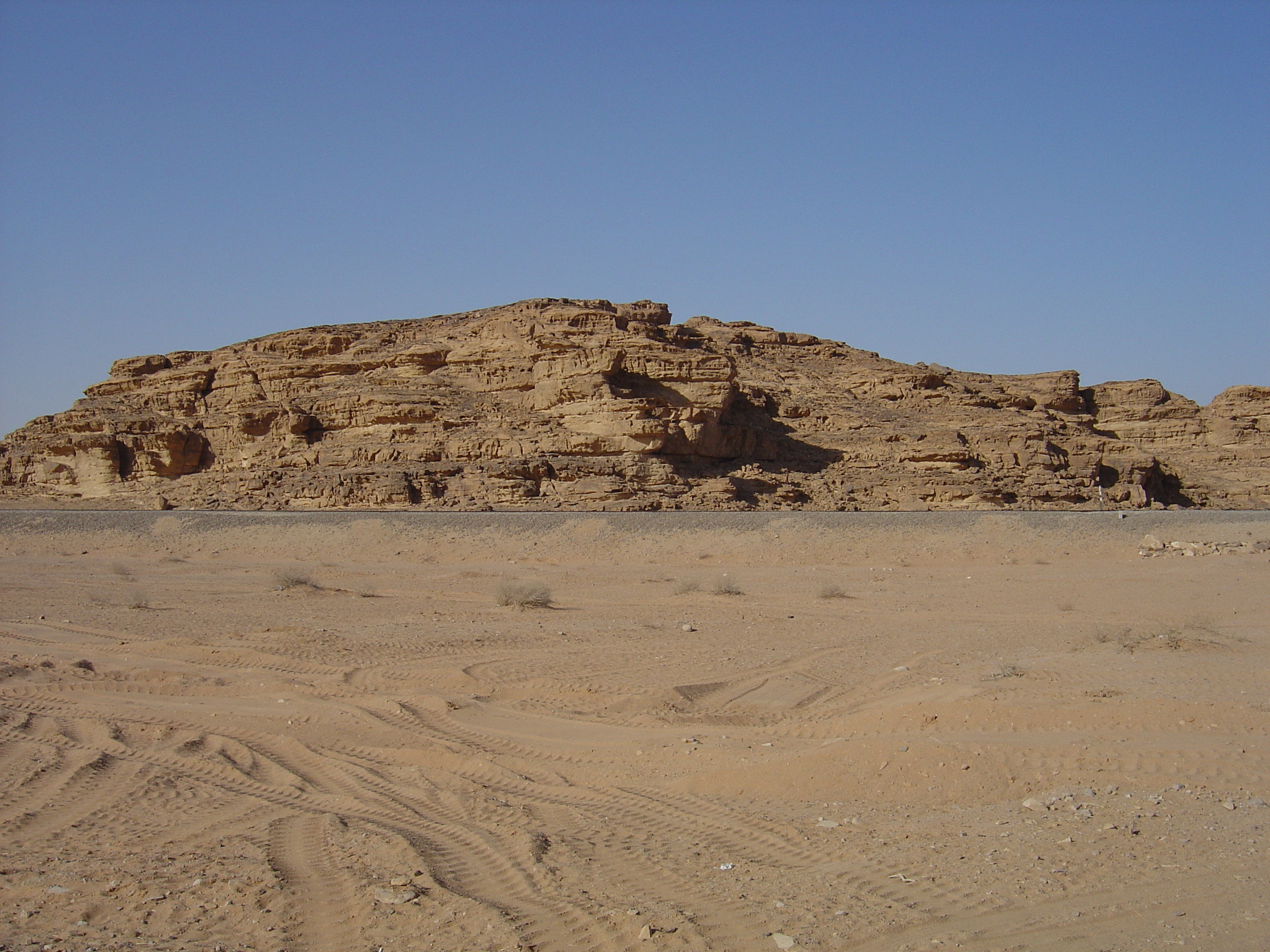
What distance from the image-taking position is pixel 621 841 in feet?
18.2

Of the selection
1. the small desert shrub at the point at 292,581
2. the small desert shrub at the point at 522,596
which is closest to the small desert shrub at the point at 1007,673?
the small desert shrub at the point at 522,596

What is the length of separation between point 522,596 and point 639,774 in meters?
9.64

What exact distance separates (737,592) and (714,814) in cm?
1230

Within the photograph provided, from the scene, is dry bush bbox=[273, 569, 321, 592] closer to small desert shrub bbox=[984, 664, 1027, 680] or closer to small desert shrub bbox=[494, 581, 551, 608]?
small desert shrub bbox=[494, 581, 551, 608]

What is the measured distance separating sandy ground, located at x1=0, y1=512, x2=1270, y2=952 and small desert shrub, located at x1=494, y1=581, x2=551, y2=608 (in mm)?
305

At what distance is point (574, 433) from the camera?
36406 millimetres

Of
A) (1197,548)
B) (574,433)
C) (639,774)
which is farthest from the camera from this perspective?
(574,433)

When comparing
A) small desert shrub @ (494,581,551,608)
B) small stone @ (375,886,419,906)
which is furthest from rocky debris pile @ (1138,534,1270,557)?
small stone @ (375,886,419,906)

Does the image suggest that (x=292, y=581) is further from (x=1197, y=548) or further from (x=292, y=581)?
(x=1197, y=548)

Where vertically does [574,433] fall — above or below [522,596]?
above

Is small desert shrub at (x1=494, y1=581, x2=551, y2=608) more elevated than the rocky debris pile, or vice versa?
small desert shrub at (x1=494, y1=581, x2=551, y2=608)

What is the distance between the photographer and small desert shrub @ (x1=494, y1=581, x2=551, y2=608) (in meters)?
16.5

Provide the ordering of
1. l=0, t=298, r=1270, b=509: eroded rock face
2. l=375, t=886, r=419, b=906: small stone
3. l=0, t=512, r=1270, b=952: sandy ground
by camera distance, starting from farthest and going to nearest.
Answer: l=0, t=298, r=1270, b=509: eroded rock face → l=375, t=886, r=419, b=906: small stone → l=0, t=512, r=1270, b=952: sandy ground

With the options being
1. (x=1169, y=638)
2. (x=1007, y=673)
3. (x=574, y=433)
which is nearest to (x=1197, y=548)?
(x=1169, y=638)
